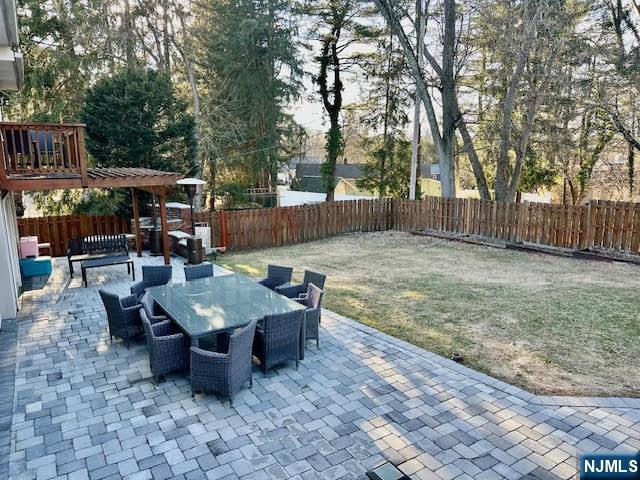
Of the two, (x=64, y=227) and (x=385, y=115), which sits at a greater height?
(x=385, y=115)

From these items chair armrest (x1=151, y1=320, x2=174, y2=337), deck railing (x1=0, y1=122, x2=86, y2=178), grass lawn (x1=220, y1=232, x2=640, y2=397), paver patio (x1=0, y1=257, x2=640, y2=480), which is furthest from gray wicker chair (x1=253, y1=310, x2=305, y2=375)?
deck railing (x1=0, y1=122, x2=86, y2=178)

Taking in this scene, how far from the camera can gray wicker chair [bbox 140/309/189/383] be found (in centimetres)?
458

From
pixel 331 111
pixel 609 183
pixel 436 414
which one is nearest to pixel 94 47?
pixel 331 111

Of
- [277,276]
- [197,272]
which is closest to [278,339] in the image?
[277,276]

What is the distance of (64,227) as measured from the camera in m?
12.7

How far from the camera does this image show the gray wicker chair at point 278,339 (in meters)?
4.75

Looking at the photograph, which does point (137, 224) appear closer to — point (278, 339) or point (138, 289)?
point (138, 289)

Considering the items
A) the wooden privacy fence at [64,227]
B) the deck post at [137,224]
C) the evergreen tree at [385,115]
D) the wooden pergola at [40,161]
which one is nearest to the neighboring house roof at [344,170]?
the evergreen tree at [385,115]

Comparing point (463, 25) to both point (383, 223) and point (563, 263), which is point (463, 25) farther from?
point (563, 263)

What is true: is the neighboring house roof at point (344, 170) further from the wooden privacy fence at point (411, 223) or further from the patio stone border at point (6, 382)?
the patio stone border at point (6, 382)

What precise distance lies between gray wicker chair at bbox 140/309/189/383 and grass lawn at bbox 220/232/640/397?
9.64ft

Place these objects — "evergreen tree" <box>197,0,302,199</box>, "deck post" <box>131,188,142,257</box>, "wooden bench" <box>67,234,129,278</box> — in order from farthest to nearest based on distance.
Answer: "evergreen tree" <box>197,0,302,199</box>, "deck post" <box>131,188,142,257</box>, "wooden bench" <box>67,234,129,278</box>

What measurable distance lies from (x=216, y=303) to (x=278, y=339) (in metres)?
1.19

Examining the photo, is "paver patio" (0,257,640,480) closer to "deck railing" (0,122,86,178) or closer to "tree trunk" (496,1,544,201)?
"deck railing" (0,122,86,178)
